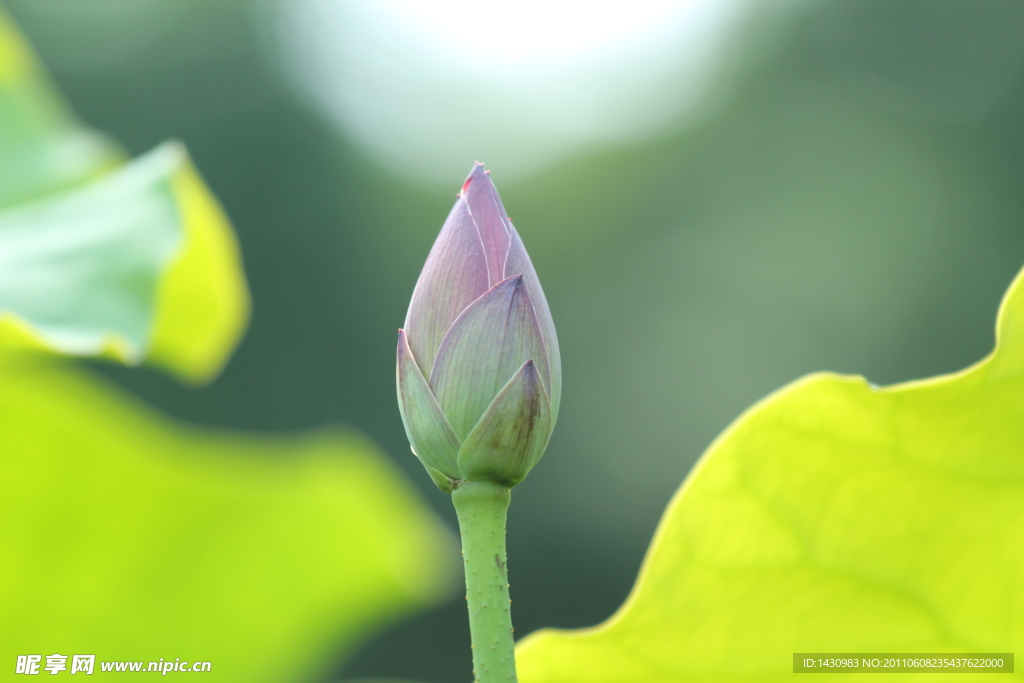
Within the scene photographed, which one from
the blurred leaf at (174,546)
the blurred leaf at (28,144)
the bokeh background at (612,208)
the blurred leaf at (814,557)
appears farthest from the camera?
the bokeh background at (612,208)

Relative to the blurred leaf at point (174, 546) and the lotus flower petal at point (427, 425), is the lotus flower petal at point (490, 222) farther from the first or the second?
the blurred leaf at point (174, 546)

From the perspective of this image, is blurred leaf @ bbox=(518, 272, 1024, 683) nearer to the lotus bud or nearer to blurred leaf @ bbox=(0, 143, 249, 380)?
the lotus bud

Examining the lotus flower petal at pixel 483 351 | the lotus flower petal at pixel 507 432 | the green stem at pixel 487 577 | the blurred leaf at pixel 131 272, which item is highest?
the blurred leaf at pixel 131 272

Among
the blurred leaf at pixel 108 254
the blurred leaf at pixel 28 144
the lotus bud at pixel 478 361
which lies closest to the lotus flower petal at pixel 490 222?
the lotus bud at pixel 478 361

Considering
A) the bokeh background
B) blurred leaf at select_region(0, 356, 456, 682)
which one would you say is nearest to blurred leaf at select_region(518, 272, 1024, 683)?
blurred leaf at select_region(0, 356, 456, 682)

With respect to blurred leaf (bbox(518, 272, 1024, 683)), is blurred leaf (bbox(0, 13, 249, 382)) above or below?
above

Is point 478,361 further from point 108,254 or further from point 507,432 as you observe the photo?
point 108,254

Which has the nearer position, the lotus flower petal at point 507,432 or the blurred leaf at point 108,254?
the lotus flower petal at point 507,432
